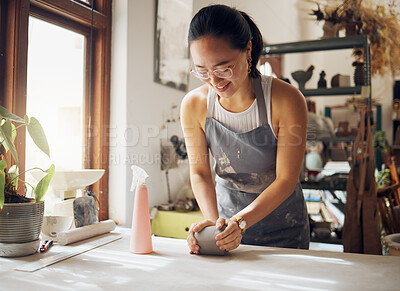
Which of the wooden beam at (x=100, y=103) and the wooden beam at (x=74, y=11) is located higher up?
the wooden beam at (x=74, y=11)

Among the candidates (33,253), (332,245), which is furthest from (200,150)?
(332,245)

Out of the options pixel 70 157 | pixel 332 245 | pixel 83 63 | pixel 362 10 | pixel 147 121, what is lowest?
pixel 332 245

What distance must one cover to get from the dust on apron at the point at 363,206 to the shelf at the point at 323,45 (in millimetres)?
655

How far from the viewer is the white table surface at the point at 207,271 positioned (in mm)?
877

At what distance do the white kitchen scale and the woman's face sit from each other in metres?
0.64

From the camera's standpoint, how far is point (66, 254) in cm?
113

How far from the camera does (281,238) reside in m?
1.47

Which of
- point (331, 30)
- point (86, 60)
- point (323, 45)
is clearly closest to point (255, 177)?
point (86, 60)

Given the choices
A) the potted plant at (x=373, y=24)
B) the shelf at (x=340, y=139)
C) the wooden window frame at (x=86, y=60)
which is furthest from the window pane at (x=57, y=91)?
the potted plant at (x=373, y=24)

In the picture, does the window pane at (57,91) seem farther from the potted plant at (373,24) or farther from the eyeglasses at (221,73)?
the potted plant at (373,24)

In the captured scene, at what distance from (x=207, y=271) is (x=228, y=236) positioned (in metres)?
0.14

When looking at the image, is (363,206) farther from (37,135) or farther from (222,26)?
(37,135)

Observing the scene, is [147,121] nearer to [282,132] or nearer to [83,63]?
[83,63]

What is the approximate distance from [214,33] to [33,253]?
862 millimetres
